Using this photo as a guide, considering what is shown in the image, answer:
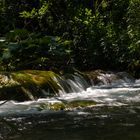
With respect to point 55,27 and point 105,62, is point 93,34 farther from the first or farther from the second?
point 55,27

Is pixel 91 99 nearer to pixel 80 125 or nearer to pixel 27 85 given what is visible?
pixel 27 85

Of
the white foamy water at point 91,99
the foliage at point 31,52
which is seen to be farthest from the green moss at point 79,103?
the foliage at point 31,52

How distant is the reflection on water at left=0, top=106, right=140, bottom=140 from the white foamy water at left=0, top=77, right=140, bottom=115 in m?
0.67

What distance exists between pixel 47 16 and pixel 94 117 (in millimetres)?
14038

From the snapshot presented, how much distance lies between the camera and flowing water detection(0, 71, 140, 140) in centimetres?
780

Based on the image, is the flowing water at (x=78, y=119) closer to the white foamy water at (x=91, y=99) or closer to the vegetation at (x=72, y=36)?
the white foamy water at (x=91, y=99)

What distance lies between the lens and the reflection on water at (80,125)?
7721 millimetres

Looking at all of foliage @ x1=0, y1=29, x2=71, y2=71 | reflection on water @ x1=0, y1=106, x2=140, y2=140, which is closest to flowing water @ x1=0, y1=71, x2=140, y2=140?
reflection on water @ x1=0, y1=106, x2=140, y2=140

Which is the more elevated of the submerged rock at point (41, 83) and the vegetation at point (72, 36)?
the vegetation at point (72, 36)

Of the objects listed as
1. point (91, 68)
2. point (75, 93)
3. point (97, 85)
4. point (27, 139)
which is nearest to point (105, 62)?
point (91, 68)

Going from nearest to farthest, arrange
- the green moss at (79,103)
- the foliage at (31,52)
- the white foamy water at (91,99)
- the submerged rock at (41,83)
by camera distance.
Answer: the white foamy water at (91,99), the green moss at (79,103), the submerged rock at (41,83), the foliage at (31,52)

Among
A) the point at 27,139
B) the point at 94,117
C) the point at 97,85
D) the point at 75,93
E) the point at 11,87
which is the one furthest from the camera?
the point at 97,85

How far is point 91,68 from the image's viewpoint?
1997 centimetres

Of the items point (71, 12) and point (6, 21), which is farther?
point (6, 21)
